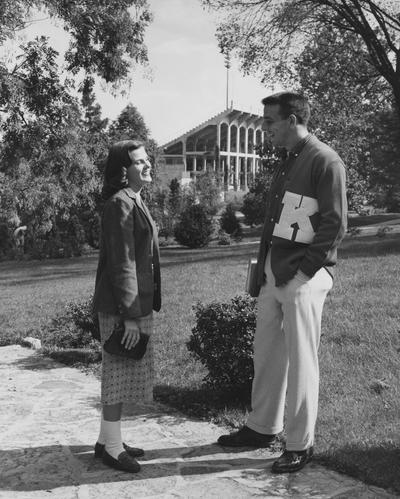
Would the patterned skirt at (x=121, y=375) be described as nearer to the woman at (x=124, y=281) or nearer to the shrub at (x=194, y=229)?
the woman at (x=124, y=281)

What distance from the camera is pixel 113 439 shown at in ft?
12.5

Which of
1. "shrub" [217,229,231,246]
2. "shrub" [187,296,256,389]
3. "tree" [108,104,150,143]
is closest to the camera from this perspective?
"shrub" [187,296,256,389]

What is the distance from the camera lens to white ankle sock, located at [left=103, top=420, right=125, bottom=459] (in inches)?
150

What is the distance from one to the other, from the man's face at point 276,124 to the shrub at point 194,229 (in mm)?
26179

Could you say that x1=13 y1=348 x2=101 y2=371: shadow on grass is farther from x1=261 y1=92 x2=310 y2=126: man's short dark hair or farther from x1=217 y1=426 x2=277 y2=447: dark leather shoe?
x1=261 y1=92 x2=310 y2=126: man's short dark hair

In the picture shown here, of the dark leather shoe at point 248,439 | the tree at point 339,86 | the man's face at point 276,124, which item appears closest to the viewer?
the man's face at point 276,124

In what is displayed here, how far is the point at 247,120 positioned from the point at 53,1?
8455 centimetres

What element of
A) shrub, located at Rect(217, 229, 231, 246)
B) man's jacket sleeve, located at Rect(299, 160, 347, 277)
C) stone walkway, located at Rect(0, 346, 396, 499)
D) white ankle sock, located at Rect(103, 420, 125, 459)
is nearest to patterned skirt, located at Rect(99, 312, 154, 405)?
white ankle sock, located at Rect(103, 420, 125, 459)

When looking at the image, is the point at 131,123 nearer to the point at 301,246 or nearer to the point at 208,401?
the point at 208,401

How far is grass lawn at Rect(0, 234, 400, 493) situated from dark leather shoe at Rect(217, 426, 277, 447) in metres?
0.34

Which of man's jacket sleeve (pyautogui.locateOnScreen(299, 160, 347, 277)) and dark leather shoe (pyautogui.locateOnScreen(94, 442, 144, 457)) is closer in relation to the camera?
man's jacket sleeve (pyautogui.locateOnScreen(299, 160, 347, 277))

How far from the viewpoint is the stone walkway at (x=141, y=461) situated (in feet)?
11.4

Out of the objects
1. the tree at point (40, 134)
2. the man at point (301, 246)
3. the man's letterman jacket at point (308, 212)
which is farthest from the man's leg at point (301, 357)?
the tree at point (40, 134)

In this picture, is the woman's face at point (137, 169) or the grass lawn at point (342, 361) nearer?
the woman's face at point (137, 169)
